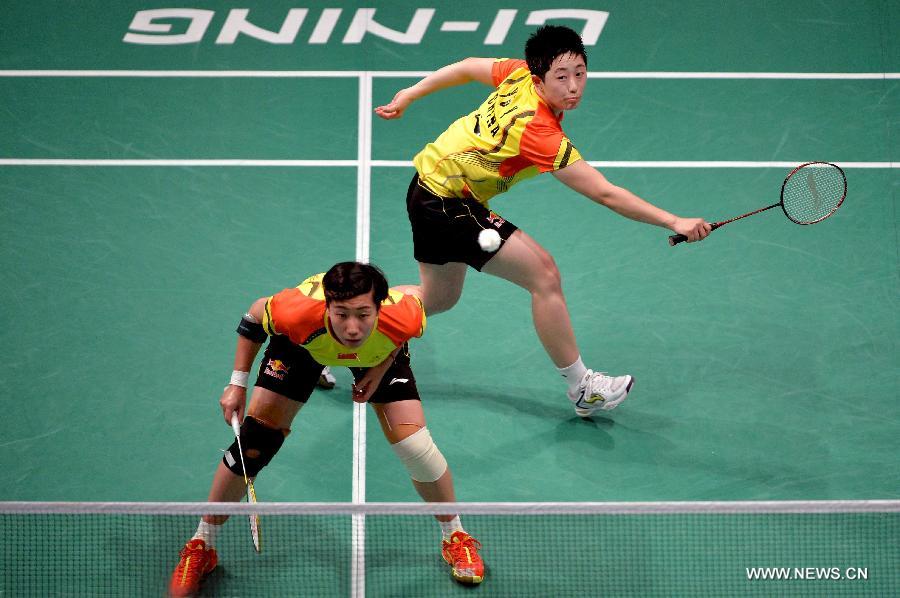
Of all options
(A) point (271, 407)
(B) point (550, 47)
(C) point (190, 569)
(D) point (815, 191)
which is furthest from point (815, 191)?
(C) point (190, 569)

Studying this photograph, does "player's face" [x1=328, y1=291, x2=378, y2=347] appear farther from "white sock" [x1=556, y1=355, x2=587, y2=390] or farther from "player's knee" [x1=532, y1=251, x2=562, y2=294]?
"white sock" [x1=556, y1=355, x2=587, y2=390]

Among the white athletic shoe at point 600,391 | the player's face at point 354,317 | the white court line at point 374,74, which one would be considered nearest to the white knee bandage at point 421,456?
the player's face at point 354,317

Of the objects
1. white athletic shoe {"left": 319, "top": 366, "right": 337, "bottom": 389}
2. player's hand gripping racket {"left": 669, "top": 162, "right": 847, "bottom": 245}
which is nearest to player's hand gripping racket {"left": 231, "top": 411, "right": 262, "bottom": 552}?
white athletic shoe {"left": 319, "top": 366, "right": 337, "bottom": 389}

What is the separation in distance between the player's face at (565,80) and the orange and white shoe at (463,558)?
2.10 meters

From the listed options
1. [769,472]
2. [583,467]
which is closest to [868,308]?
[769,472]

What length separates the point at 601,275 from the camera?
7395mm

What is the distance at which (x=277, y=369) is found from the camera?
5.30 m

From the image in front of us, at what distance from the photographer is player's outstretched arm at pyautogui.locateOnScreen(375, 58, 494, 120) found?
21.2 feet

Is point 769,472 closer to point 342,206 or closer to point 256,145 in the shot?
point 342,206

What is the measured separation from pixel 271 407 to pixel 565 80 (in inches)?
81.9

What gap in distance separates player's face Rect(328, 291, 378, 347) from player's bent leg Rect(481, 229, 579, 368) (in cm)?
135

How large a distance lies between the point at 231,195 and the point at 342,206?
2.42 feet

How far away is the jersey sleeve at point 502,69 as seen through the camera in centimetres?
635

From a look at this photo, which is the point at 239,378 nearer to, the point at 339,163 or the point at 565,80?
the point at 565,80
